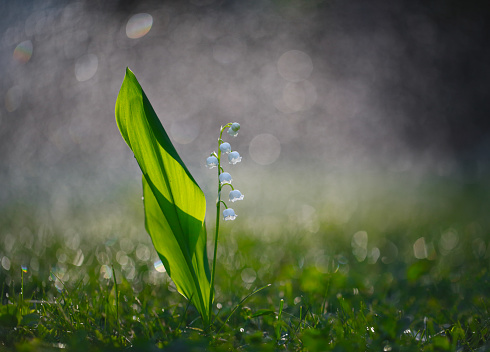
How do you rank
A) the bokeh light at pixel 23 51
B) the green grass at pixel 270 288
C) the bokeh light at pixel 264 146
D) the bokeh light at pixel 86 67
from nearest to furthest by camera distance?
the green grass at pixel 270 288 → the bokeh light at pixel 23 51 → the bokeh light at pixel 86 67 → the bokeh light at pixel 264 146

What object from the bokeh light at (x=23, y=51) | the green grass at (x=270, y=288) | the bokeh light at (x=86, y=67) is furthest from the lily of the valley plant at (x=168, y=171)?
the bokeh light at (x=86, y=67)

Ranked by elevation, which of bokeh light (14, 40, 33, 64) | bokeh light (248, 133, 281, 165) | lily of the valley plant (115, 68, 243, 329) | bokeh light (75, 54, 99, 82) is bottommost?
bokeh light (248, 133, 281, 165)

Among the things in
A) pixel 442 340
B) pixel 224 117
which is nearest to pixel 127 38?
pixel 224 117

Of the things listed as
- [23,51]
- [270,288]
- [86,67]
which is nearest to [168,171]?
[270,288]

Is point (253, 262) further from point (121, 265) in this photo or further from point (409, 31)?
point (409, 31)

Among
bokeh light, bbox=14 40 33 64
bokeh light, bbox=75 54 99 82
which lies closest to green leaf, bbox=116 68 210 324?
bokeh light, bbox=14 40 33 64

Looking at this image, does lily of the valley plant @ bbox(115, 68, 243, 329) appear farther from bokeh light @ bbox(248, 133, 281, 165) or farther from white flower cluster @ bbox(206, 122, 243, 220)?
bokeh light @ bbox(248, 133, 281, 165)

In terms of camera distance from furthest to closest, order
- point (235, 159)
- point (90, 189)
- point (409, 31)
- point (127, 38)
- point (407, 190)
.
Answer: point (409, 31)
point (127, 38)
point (407, 190)
point (90, 189)
point (235, 159)

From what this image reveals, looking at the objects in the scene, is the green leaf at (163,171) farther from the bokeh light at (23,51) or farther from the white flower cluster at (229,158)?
the bokeh light at (23,51)
